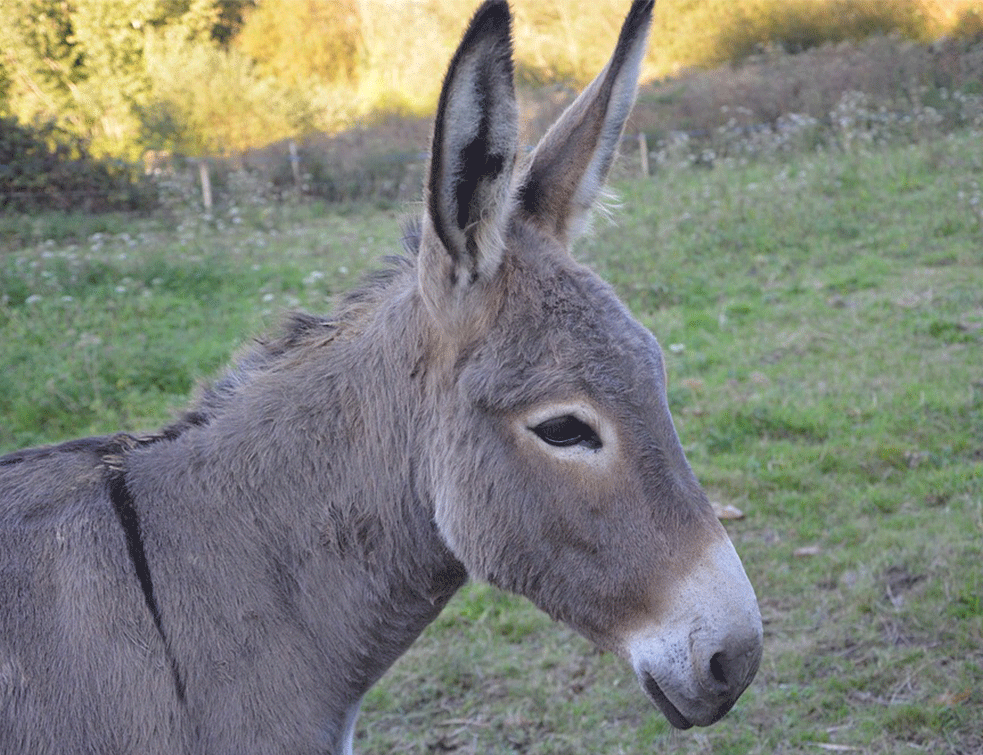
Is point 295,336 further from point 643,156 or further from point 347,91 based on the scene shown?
point 347,91

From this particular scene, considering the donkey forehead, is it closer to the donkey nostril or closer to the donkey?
the donkey

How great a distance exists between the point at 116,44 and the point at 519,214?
21531 millimetres

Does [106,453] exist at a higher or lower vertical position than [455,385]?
lower

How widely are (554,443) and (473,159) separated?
0.67 m

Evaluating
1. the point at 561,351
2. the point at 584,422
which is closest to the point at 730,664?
the point at 584,422

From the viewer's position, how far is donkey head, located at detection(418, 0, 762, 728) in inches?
75.0

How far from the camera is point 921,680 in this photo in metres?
3.66

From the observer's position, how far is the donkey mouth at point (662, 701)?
1.99m

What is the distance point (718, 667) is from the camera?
1897 millimetres

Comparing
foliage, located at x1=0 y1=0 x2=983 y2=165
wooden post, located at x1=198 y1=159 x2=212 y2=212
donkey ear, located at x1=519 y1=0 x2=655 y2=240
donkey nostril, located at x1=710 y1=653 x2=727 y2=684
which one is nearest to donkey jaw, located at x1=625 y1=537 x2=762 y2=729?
donkey nostril, located at x1=710 y1=653 x2=727 y2=684

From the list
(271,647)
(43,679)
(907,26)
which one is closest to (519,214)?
(271,647)

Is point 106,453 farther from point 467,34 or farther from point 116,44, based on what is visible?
point 116,44

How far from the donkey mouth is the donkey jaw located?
0.4 inches

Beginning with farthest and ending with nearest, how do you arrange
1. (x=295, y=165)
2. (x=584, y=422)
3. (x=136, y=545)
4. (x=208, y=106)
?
(x=208, y=106), (x=295, y=165), (x=136, y=545), (x=584, y=422)
